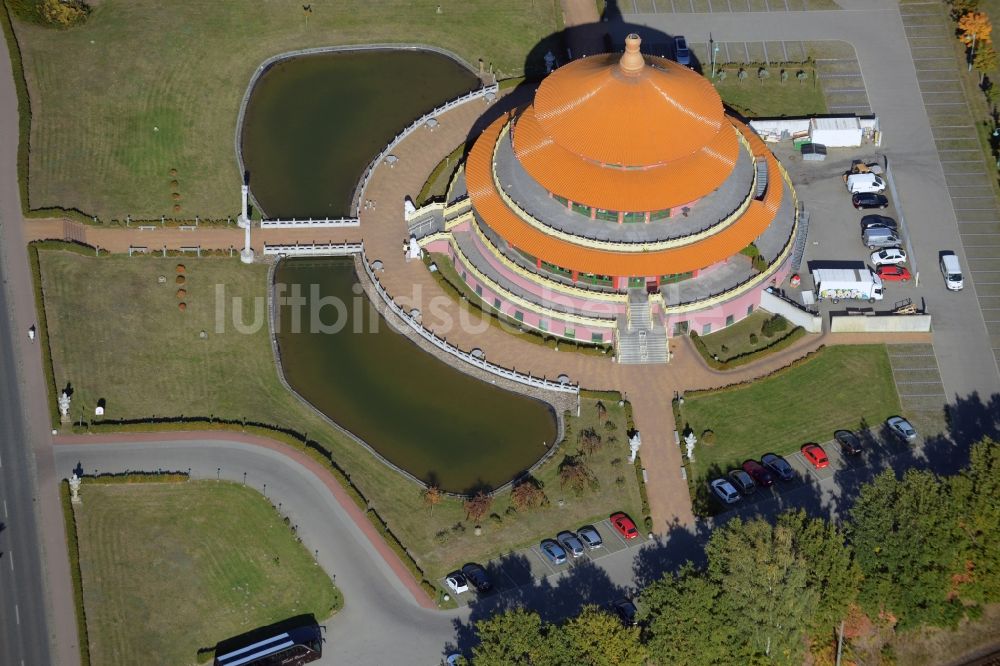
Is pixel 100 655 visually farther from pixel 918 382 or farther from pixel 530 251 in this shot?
pixel 918 382

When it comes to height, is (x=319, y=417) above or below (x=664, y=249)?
below

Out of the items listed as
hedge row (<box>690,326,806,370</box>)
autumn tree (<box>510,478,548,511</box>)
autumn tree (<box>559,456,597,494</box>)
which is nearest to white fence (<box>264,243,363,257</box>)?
hedge row (<box>690,326,806,370</box>)

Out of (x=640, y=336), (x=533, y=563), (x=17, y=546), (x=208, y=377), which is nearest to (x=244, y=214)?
(x=208, y=377)

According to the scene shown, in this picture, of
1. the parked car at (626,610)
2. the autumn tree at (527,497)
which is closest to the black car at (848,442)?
the parked car at (626,610)

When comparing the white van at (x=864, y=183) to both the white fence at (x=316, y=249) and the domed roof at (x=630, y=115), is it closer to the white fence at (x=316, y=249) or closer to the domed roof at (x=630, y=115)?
the domed roof at (x=630, y=115)

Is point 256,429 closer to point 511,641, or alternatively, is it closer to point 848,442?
point 511,641

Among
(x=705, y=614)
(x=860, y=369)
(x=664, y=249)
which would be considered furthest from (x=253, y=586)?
(x=860, y=369)
